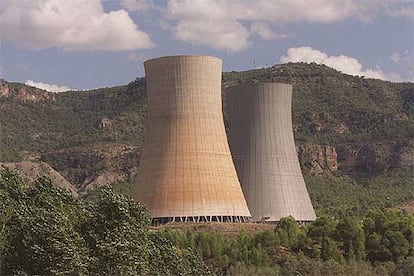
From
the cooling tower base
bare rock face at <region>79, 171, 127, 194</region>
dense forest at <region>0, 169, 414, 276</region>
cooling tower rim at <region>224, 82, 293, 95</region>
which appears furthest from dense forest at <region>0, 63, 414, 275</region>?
cooling tower rim at <region>224, 82, 293, 95</region>

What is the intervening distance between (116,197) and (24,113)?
58400mm

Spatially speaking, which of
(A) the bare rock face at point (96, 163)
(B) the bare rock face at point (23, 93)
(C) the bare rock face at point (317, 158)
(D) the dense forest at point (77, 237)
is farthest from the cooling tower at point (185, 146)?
(B) the bare rock face at point (23, 93)

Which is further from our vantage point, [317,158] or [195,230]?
[317,158]

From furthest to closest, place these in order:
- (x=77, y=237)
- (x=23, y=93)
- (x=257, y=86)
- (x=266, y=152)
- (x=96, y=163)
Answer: (x=23, y=93) < (x=96, y=163) < (x=257, y=86) < (x=266, y=152) < (x=77, y=237)

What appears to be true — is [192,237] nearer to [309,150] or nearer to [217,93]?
[217,93]

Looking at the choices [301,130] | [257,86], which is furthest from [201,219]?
[301,130]

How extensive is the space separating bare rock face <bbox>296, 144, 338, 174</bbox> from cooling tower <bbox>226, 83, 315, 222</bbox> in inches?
1132

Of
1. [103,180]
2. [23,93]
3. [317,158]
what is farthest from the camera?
[23,93]

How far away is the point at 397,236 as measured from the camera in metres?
26.2

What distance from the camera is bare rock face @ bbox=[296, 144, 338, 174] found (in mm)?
60594

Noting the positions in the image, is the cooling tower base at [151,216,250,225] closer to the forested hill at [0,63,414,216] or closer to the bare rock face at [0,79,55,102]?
the forested hill at [0,63,414,216]

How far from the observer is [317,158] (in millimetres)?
61781

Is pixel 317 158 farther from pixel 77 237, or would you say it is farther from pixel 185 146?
pixel 77 237

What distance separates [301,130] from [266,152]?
118 feet
